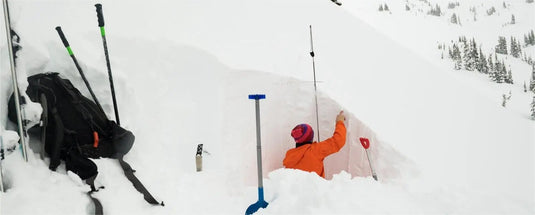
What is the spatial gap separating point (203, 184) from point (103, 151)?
1.05m

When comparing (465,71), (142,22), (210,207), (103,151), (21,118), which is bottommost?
(210,207)

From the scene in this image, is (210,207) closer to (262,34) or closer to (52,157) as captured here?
(52,157)

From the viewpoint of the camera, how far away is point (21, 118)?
→ 8.44 ft

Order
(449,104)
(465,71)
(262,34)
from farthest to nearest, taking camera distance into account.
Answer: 1. (465,71)
2. (262,34)
3. (449,104)

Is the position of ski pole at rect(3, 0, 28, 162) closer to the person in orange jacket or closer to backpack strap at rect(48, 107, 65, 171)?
backpack strap at rect(48, 107, 65, 171)

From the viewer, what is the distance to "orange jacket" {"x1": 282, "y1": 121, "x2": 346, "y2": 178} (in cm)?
402

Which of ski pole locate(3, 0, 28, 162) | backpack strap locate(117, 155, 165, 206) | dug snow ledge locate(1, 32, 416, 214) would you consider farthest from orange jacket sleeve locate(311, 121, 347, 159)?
ski pole locate(3, 0, 28, 162)

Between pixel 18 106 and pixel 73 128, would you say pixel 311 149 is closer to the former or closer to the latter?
pixel 73 128

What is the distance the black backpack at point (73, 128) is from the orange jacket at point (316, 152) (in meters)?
2.02

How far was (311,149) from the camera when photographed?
13.6 ft

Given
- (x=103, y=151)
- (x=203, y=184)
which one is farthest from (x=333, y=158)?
(x=103, y=151)

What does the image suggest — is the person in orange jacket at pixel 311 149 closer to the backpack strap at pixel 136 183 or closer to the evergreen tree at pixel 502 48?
the backpack strap at pixel 136 183

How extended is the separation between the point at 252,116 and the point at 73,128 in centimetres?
228

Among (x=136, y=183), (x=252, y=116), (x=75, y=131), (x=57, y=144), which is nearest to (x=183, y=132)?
(x=252, y=116)
